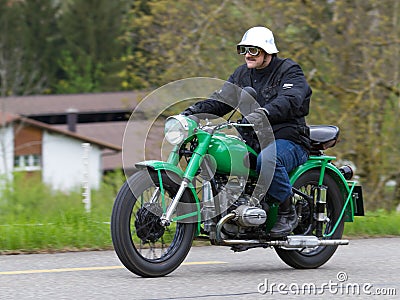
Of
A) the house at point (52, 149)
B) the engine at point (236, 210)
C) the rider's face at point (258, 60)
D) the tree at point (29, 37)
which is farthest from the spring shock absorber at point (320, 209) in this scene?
the tree at point (29, 37)

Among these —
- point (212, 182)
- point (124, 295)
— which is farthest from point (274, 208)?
point (124, 295)

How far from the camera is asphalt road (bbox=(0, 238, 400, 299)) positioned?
6566 mm

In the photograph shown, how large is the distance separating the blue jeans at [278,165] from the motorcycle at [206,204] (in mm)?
115

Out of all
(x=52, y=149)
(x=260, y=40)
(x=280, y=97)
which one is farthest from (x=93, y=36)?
(x=280, y=97)

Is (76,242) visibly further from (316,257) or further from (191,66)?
(191,66)

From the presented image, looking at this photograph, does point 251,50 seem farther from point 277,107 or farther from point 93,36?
point 93,36

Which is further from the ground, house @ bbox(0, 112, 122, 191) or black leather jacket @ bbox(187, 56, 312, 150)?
house @ bbox(0, 112, 122, 191)

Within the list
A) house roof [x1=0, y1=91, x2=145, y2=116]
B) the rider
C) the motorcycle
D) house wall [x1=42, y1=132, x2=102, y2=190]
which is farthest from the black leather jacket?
house roof [x1=0, y1=91, x2=145, y2=116]

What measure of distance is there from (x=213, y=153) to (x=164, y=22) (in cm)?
1129

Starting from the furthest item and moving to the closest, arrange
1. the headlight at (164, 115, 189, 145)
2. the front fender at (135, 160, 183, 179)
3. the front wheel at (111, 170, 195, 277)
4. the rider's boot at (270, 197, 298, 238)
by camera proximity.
→ the rider's boot at (270, 197, 298, 238) < the headlight at (164, 115, 189, 145) < the front fender at (135, 160, 183, 179) < the front wheel at (111, 170, 195, 277)

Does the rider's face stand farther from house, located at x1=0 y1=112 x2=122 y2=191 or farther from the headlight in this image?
house, located at x1=0 y1=112 x2=122 y2=191

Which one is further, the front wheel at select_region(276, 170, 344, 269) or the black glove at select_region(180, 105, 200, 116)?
the front wheel at select_region(276, 170, 344, 269)

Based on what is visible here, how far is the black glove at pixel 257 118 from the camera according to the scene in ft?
24.3

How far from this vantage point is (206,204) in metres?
7.44
